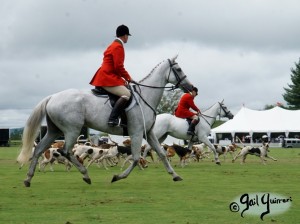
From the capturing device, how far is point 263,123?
62.9m

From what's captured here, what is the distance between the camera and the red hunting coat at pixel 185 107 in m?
24.4

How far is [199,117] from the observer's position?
25.6m

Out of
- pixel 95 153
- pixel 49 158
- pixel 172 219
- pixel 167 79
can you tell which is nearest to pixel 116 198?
pixel 172 219

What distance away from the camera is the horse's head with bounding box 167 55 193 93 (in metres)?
16.0

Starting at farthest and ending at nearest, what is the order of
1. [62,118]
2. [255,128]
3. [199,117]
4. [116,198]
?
[255,128] → [199,117] → [62,118] → [116,198]

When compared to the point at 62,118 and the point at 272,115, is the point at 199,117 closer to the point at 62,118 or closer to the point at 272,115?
the point at 62,118

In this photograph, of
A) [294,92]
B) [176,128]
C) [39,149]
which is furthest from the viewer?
[294,92]

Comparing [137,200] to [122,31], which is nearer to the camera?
[137,200]

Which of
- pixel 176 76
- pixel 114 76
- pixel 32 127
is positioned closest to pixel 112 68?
pixel 114 76

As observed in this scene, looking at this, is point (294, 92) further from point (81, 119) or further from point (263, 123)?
point (81, 119)

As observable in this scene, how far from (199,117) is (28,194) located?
13671 mm

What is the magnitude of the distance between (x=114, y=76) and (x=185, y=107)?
10.7 meters

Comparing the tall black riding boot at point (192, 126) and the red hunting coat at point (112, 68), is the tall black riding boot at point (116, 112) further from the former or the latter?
the tall black riding boot at point (192, 126)

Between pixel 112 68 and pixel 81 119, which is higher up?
pixel 112 68
